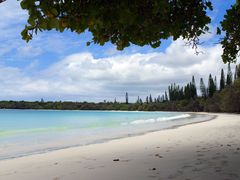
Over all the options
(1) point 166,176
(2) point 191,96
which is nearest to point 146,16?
(1) point 166,176

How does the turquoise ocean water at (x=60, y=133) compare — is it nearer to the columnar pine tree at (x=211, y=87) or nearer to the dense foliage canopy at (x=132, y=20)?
the dense foliage canopy at (x=132, y=20)

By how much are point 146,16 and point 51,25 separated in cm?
237

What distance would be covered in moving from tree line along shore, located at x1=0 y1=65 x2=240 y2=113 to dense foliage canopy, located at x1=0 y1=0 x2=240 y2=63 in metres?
30.6

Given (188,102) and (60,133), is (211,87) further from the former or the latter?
(60,133)

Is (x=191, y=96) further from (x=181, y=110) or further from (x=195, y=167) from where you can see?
(x=195, y=167)

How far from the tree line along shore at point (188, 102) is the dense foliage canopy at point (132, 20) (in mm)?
30613

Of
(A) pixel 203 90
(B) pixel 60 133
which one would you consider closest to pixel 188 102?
(A) pixel 203 90

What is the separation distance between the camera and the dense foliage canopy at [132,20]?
4289 mm

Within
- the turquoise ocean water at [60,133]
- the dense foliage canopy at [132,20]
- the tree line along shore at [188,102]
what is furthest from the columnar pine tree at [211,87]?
the dense foliage canopy at [132,20]

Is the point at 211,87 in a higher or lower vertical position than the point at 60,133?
higher

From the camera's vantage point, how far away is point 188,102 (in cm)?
11712

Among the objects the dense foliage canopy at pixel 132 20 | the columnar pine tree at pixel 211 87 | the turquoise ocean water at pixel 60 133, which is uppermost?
the columnar pine tree at pixel 211 87

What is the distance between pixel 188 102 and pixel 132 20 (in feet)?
376

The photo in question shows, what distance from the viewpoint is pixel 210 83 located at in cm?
10288
